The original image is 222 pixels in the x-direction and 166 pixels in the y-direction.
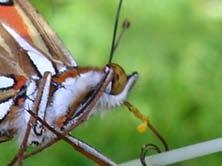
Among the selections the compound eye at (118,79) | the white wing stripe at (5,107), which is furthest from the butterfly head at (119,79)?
the white wing stripe at (5,107)

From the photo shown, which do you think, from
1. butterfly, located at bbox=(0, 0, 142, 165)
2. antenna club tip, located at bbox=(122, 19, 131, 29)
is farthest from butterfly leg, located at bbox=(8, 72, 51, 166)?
antenna club tip, located at bbox=(122, 19, 131, 29)

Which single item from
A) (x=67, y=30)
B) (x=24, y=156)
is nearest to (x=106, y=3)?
(x=67, y=30)

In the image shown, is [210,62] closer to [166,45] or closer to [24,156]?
[166,45]

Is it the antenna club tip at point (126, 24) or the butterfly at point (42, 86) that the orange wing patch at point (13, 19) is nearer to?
the butterfly at point (42, 86)

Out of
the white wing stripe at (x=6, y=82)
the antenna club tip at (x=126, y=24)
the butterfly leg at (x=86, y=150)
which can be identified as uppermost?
the antenna club tip at (x=126, y=24)

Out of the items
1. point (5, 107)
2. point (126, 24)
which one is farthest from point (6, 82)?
point (126, 24)

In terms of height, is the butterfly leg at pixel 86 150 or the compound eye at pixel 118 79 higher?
the compound eye at pixel 118 79

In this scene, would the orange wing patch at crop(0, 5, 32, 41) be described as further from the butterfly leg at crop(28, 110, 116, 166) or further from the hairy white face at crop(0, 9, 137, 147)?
Result: the butterfly leg at crop(28, 110, 116, 166)
